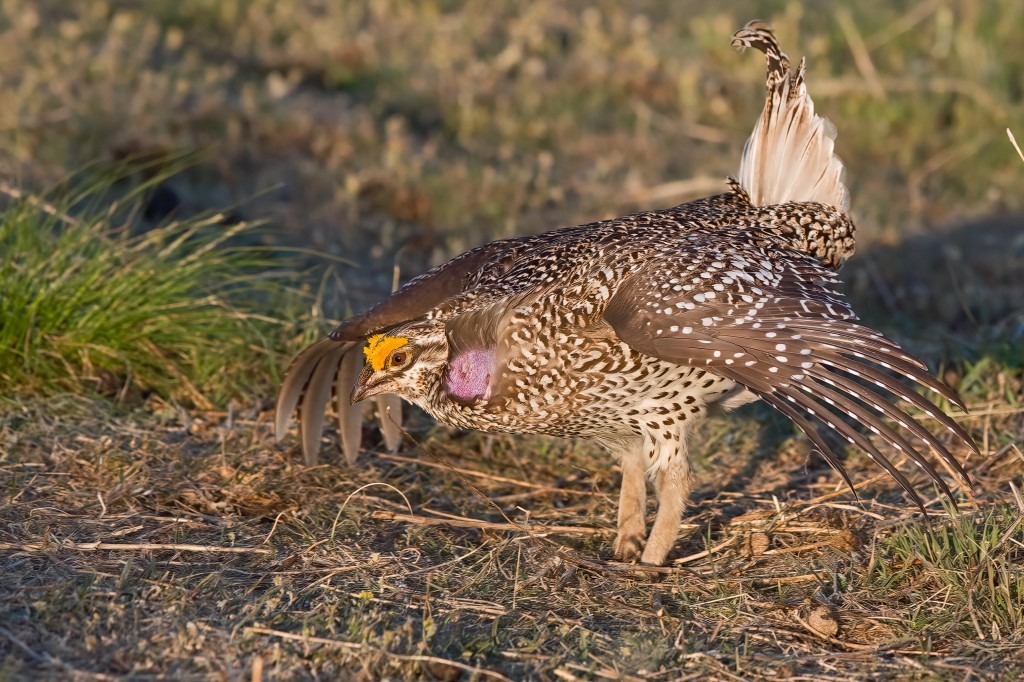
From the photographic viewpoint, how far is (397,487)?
A: 16.5ft

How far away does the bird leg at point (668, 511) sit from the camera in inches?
177

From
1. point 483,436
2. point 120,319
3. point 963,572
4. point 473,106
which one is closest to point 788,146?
point 483,436

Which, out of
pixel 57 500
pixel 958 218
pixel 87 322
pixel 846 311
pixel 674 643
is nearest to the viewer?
pixel 674 643

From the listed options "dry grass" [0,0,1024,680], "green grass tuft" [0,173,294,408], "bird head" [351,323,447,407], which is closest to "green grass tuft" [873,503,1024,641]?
"dry grass" [0,0,1024,680]

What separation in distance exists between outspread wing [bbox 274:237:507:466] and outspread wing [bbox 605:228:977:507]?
33.9 inches

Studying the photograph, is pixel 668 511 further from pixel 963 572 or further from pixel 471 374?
pixel 963 572

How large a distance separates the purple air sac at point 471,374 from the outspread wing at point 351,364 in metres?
0.47

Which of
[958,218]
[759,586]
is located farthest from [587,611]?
[958,218]

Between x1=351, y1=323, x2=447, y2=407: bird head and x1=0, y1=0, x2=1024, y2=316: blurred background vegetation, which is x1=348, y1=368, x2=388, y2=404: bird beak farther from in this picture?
x1=0, y1=0, x2=1024, y2=316: blurred background vegetation

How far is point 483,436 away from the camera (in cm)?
551

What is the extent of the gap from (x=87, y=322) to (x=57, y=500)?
971mm

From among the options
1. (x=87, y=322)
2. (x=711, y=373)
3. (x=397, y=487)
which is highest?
(x=711, y=373)

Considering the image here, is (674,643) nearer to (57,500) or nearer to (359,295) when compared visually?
(57,500)

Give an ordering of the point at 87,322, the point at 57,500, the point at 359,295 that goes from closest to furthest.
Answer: the point at 57,500 → the point at 87,322 → the point at 359,295
